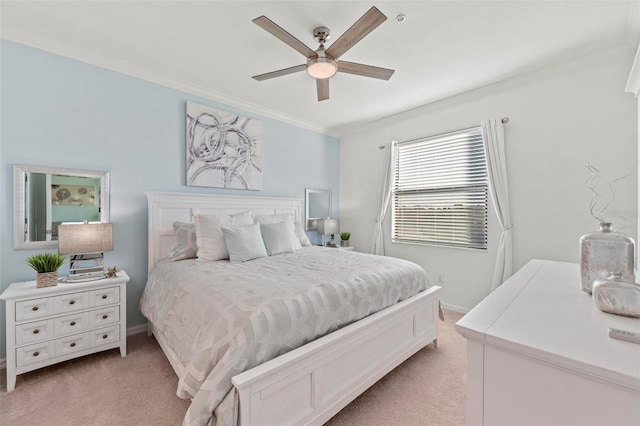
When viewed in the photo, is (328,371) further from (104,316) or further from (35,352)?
(35,352)

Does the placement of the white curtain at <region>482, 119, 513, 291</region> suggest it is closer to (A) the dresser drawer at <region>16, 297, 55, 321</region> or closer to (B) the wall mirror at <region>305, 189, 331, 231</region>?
(B) the wall mirror at <region>305, 189, 331, 231</region>

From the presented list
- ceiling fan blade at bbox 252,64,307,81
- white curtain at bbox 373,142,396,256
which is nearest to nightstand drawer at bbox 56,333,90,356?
ceiling fan blade at bbox 252,64,307,81

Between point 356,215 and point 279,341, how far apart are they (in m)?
3.47

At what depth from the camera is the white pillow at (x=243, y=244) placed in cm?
254

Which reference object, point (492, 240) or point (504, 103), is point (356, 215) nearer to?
point (492, 240)

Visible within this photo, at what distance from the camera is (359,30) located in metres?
1.80

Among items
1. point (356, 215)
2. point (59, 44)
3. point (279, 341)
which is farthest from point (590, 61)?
point (59, 44)

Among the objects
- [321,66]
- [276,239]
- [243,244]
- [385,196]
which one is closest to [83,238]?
[243,244]

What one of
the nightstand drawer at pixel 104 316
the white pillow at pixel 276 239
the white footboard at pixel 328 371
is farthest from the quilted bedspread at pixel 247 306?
the white pillow at pixel 276 239

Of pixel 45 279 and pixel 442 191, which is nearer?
pixel 45 279

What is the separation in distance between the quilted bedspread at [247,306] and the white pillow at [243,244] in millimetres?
108

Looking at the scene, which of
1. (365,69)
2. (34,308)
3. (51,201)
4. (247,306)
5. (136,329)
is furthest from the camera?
(136,329)

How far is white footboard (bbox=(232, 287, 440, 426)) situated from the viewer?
1.27 metres

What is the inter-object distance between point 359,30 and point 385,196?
267 centimetres
